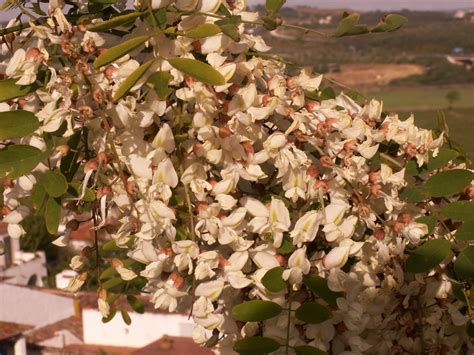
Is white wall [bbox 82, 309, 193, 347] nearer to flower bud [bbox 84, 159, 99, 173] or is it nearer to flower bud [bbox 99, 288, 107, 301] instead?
flower bud [bbox 99, 288, 107, 301]

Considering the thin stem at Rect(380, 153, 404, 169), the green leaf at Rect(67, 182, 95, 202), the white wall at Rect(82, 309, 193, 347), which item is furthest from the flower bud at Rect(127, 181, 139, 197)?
the white wall at Rect(82, 309, 193, 347)

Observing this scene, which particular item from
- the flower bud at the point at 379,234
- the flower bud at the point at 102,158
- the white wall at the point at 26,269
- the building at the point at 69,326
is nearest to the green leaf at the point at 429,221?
the flower bud at the point at 379,234

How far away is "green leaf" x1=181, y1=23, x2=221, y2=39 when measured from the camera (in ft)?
4.25

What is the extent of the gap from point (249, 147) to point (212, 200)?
0.36ft


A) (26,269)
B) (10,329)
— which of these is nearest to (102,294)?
(10,329)

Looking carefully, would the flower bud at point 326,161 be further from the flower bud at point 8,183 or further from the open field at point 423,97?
the open field at point 423,97

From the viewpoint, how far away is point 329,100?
59.4 inches

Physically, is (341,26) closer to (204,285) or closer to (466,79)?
(204,285)

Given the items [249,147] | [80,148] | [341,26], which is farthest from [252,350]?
[341,26]

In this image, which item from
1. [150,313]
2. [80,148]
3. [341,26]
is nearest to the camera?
[80,148]

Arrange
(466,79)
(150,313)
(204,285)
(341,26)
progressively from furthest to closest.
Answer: (466,79)
(150,313)
(341,26)
(204,285)

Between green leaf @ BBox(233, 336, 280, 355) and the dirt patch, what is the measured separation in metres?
49.6

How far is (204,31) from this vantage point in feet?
4.27

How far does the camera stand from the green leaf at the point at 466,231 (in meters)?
1.55
